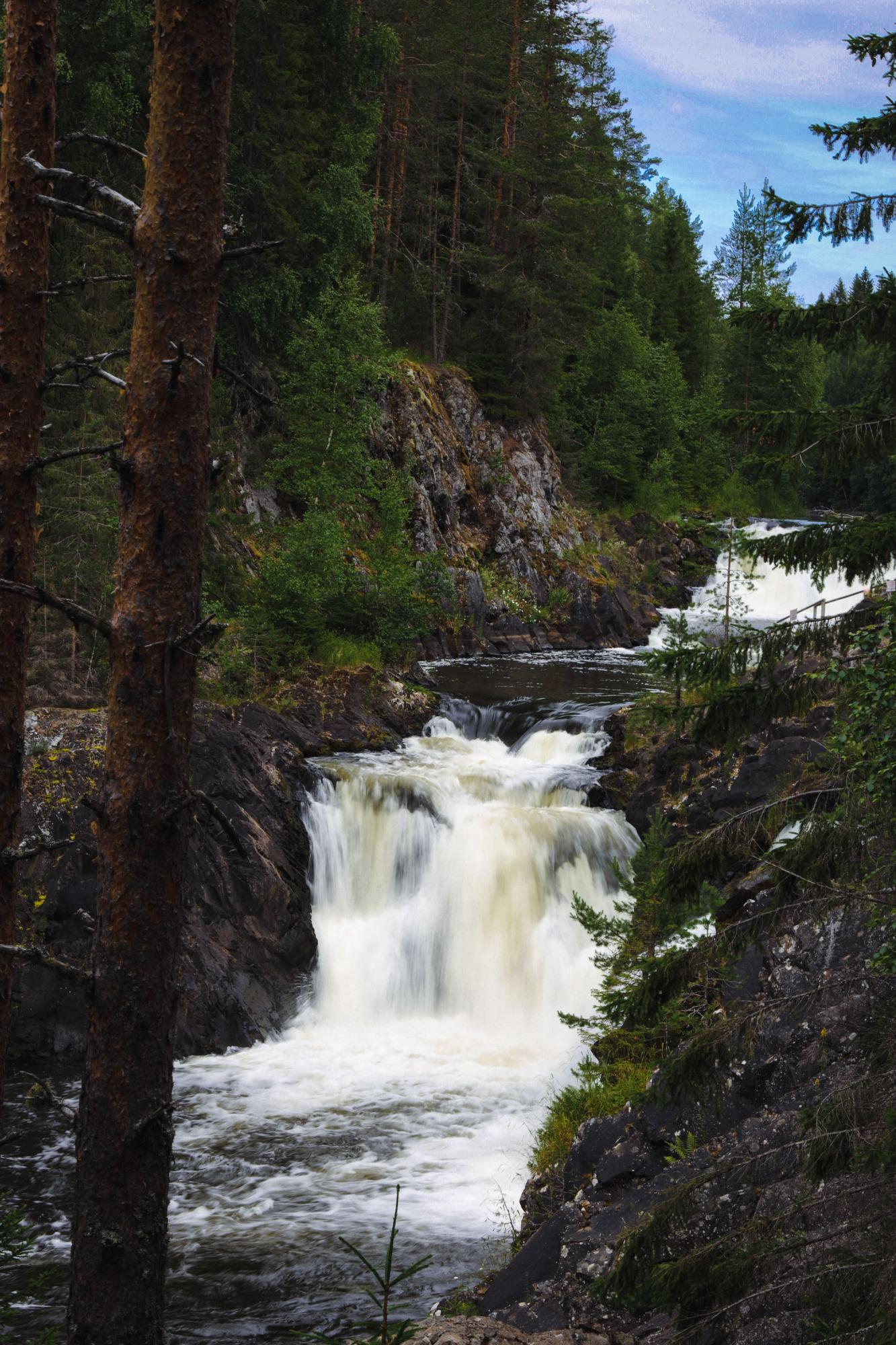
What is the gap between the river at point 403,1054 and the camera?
8.34m

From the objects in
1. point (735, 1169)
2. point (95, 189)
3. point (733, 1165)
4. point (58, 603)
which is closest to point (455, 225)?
point (95, 189)

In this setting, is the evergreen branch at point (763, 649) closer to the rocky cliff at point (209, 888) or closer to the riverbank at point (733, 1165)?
the riverbank at point (733, 1165)

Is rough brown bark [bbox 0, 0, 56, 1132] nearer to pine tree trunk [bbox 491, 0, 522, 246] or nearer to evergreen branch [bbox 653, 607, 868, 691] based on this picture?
evergreen branch [bbox 653, 607, 868, 691]

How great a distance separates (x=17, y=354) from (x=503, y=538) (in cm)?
2631

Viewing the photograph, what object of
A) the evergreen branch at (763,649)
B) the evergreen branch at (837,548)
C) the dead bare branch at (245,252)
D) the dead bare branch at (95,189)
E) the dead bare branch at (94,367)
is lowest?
the evergreen branch at (763,649)

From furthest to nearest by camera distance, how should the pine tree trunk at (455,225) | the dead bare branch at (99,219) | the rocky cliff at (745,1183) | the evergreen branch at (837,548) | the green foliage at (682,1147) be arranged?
the pine tree trunk at (455,225) < the green foliage at (682,1147) < the evergreen branch at (837,548) < the rocky cliff at (745,1183) < the dead bare branch at (99,219)

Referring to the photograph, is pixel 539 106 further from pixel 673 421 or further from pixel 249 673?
pixel 249 673

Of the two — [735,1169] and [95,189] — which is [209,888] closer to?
[735,1169]

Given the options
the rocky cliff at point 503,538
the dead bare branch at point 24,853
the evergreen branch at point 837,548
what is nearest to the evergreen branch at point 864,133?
the evergreen branch at point 837,548

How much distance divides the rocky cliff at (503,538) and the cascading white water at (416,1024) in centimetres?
1088

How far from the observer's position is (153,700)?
4.43m

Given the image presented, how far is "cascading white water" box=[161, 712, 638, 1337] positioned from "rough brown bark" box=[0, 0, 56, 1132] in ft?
13.7

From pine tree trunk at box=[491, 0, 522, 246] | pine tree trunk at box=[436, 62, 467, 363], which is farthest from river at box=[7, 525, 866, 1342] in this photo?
pine tree trunk at box=[491, 0, 522, 246]

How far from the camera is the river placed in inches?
328
